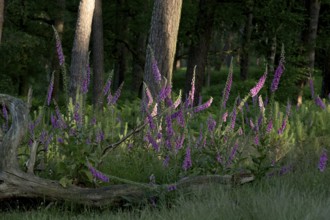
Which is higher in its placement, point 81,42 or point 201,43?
point 201,43

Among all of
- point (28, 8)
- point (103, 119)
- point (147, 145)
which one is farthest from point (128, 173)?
point (28, 8)

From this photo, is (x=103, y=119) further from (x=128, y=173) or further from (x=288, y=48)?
(x=288, y=48)

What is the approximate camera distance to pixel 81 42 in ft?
41.7

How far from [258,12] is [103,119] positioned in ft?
36.3

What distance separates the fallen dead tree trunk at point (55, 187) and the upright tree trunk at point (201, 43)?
1102 cm

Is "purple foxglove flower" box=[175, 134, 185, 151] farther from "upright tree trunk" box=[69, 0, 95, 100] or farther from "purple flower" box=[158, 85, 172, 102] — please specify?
"upright tree trunk" box=[69, 0, 95, 100]

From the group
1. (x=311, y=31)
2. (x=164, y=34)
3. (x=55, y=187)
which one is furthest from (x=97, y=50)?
(x=55, y=187)

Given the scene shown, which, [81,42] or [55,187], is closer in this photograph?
[55,187]

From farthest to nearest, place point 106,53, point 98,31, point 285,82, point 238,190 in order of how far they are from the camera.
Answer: point 106,53 < point 98,31 < point 285,82 < point 238,190

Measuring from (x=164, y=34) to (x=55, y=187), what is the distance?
15.5 ft

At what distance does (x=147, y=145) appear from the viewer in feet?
22.9

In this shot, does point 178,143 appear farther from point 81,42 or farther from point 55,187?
point 81,42

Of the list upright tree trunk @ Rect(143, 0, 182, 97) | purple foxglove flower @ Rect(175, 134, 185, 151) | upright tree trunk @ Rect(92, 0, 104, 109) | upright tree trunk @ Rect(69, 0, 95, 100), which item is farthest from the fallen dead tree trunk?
upright tree trunk @ Rect(92, 0, 104, 109)

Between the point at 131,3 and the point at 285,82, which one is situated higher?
the point at 131,3
